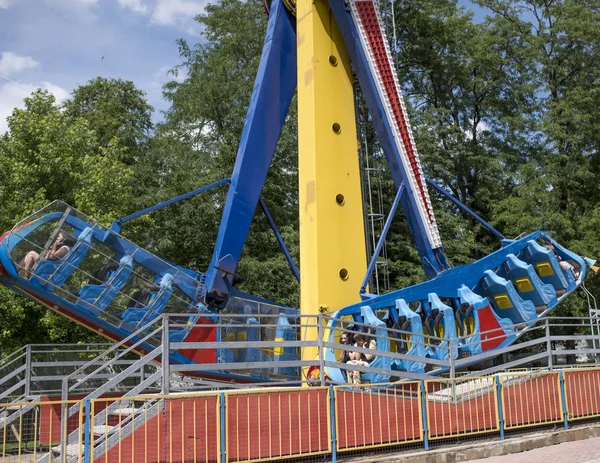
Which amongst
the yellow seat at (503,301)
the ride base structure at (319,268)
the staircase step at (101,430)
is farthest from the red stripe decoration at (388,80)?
the staircase step at (101,430)

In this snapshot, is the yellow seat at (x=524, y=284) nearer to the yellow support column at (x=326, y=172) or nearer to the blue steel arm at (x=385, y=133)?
the blue steel arm at (x=385, y=133)

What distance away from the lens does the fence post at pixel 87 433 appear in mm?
9039

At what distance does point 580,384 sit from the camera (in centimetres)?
1387

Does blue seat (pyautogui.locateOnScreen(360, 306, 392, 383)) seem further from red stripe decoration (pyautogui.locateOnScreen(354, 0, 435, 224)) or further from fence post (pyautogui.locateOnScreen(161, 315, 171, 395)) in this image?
fence post (pyautogui.locateOnScreen(161, 315, 171, 395))

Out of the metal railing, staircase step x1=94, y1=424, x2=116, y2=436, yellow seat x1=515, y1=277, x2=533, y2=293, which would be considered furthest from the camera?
yellow seat x1=515, y1=277, x2=533, y2=293

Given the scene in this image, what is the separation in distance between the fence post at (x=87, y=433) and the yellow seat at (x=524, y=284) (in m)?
9.82

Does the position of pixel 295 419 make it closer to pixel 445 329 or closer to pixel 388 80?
pixel 445 329

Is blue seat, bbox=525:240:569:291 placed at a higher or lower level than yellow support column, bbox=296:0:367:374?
lower

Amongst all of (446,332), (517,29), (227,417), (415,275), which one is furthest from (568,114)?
(227,417)

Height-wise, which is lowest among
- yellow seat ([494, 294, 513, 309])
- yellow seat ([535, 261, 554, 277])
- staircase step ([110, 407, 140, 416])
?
staircase step ([110, 407, 140, 416])

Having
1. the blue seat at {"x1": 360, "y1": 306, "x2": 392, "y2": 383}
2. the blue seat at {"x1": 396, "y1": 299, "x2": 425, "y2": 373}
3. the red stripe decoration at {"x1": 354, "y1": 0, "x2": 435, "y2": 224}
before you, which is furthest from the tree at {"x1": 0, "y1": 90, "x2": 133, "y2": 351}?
the blue seat at {"x1": 396, "y1": 299, "x2": 425, "y2": 373}

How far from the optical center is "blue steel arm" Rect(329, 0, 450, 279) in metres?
16.6

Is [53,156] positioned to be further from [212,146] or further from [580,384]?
[580,384]

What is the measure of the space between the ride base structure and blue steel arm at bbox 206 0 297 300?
1.2 inches
